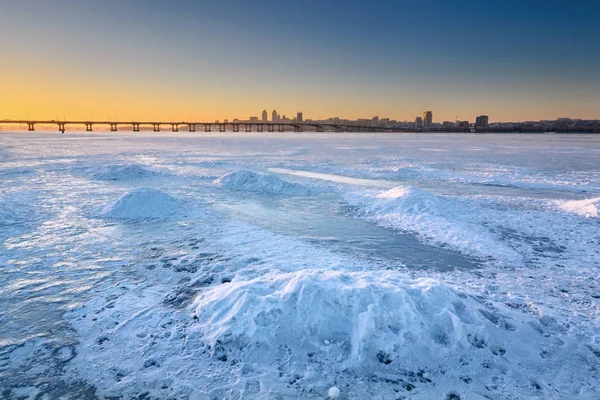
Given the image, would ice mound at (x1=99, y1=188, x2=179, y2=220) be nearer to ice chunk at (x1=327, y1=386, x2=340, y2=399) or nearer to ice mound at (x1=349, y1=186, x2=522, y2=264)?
ice mound at (x1=349, y1=186, x2=522, y2=264)

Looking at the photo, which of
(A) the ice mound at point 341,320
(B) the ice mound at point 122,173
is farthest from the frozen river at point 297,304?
(B) the ice mound at point 122,173

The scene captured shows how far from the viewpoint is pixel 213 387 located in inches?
138

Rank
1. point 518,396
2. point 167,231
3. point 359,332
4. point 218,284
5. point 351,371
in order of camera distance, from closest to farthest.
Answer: point 518,396
point 351,371
point 359,332
point 218,284
point 167,231

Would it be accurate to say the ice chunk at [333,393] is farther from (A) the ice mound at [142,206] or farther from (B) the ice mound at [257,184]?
(B) the ice mound at [257,184]

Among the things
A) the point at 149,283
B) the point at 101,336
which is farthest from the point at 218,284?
Answer: the point at 101,336

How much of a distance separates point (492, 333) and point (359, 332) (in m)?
1.75

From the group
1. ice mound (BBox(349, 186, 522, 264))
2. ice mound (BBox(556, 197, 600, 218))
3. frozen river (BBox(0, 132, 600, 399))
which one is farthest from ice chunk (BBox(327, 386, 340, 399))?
ice mound (BBox(556, 197, 600, 218))

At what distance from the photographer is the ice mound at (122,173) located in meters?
18.1

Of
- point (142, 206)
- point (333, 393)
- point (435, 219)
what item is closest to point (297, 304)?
point (333, 393)

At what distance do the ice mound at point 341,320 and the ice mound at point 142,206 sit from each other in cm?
596

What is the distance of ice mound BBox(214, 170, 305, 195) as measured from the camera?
1484 cm

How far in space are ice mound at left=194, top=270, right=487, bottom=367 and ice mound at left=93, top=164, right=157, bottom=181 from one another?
51.0 ft

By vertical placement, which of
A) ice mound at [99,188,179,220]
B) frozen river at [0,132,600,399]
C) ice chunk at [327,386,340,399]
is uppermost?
ice mound at [99,188,179,220]

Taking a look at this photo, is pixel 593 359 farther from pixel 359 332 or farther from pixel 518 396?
pixel 359 332
